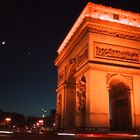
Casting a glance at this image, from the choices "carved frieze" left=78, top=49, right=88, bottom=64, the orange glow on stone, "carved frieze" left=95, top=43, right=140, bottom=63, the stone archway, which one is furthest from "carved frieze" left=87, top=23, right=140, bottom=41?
the stone archway

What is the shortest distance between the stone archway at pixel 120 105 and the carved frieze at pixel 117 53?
88.8 inches

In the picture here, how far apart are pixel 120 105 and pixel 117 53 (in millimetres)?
6225

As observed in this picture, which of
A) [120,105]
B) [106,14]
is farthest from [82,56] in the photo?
[120,105]

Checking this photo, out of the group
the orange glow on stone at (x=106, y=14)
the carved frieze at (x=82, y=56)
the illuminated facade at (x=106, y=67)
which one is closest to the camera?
the illuminated facade at (x=106, y=67)

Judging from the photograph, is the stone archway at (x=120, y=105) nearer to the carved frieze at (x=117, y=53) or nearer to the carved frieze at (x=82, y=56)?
the carved frieze at (x=117, y=53)

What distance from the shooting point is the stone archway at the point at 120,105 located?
88.1ft

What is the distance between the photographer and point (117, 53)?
26.7 m

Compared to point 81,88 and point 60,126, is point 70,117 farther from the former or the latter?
point 81,88

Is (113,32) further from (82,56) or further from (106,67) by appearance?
(106,67)

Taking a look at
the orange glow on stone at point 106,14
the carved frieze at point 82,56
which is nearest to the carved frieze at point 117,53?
the carved frieze at point 82,56

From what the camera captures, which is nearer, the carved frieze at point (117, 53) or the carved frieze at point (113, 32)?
the carved frieze at point (117, 53)

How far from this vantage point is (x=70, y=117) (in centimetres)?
3356

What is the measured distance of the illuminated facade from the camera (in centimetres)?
2469

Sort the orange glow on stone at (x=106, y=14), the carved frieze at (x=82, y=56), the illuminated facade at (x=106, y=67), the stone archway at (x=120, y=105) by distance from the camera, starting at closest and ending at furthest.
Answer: the illuminated facade at (x=106, y=67), the carved frieze at (x=82, y=56), the stone archway at (x=120, y=105), the orange glow on stone at (x=106, y=14)
